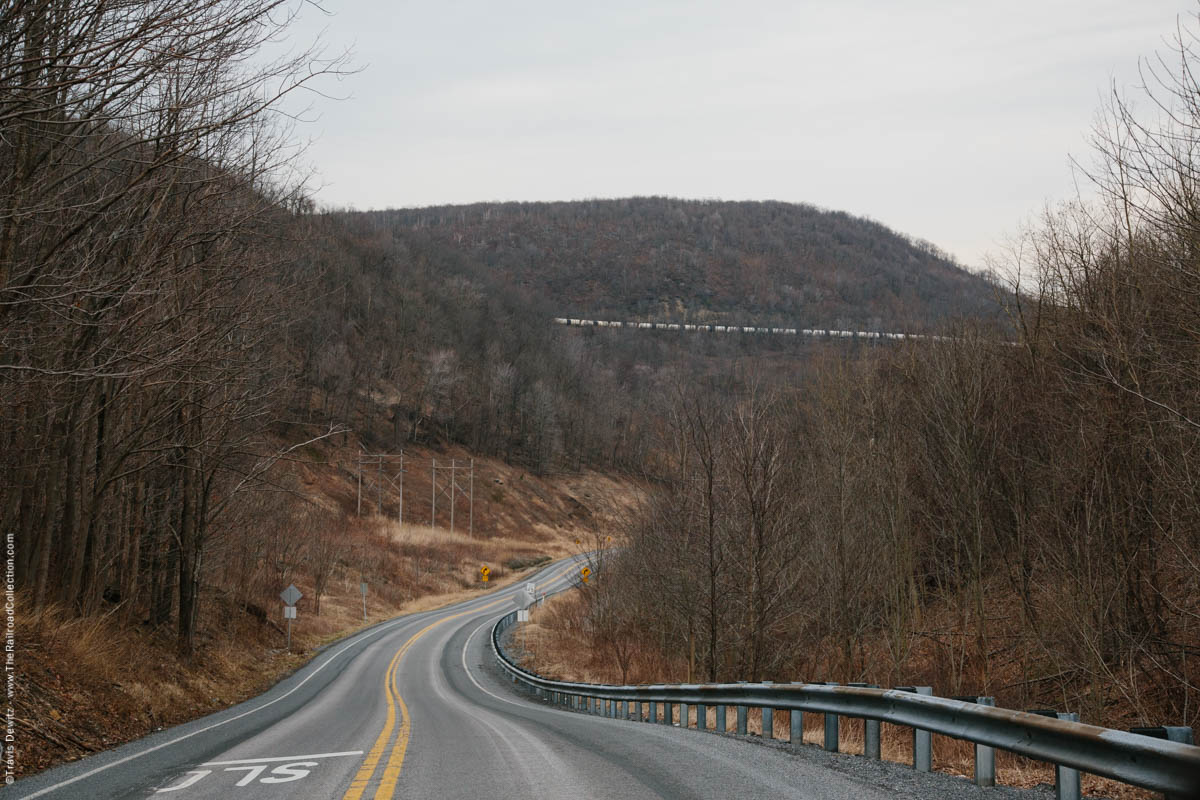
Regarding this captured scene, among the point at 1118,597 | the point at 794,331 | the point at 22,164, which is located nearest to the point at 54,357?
the point at 22,164

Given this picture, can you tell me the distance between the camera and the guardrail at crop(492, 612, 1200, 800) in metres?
4.14

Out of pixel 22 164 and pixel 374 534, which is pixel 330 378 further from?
pixel 22 164

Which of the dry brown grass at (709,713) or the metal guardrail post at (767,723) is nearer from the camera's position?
the dry brown grass at (709,713)

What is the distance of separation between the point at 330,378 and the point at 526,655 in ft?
222

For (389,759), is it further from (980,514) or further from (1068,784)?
(980,514)

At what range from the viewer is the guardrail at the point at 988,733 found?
4.14m

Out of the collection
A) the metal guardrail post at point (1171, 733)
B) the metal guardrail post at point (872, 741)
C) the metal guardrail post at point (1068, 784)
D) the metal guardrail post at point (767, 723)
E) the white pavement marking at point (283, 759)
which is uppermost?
the metal guardrail post at point (1171, 733)

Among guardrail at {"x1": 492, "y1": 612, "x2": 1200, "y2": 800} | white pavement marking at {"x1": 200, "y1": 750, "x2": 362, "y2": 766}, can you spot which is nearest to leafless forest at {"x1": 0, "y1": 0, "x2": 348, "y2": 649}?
white pavement marking at {"x1": 200, "y1": 750, "x2": 362, "y2": 766}

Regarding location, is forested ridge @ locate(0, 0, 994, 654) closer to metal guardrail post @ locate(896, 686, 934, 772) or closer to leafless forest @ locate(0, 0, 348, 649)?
leafless forest @ locate(0, 0, 348, 649)

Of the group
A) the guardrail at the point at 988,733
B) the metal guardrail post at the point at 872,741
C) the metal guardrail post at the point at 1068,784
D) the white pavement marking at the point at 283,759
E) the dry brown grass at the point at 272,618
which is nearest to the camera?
the guardrail at the point at 988,733

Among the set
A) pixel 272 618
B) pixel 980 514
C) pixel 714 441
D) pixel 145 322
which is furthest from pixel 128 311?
pixel 272 618

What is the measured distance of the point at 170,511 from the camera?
26406mm

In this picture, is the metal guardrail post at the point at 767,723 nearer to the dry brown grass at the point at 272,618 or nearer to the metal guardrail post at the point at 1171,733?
the metal guardrail post at the point at 1171,733

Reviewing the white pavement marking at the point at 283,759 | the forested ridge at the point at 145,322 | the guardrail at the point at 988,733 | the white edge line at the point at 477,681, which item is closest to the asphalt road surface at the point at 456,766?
the white pavement marking at the point at 283,759
